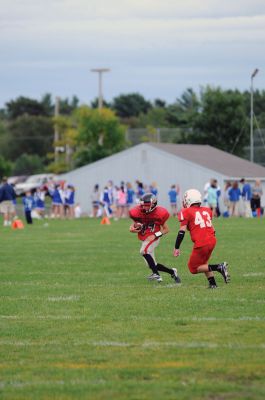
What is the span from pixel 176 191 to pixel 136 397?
39.9m

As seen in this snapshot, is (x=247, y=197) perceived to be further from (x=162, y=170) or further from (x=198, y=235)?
(x=198, y=235)

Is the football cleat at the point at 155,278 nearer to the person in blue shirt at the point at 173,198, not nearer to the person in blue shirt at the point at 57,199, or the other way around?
the person in blue shirt at the point at 57,199

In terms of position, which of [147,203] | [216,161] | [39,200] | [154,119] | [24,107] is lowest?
[39,200]

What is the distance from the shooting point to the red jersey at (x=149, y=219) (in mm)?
14906

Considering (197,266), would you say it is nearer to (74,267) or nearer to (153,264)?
(153,264)

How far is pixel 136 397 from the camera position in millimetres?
7035

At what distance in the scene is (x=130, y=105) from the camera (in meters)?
140

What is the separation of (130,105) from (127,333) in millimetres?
130907

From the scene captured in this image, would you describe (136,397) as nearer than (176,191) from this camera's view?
Yes

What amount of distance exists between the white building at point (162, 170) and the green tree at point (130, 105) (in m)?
82.3

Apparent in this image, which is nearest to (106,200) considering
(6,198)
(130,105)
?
(6,198)

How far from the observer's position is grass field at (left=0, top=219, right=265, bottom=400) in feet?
24.5

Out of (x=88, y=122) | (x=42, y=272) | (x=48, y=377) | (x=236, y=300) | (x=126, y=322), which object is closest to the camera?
(x=48, y=377)

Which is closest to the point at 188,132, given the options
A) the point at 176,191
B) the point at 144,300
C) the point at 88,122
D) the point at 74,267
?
the point at 88,122
